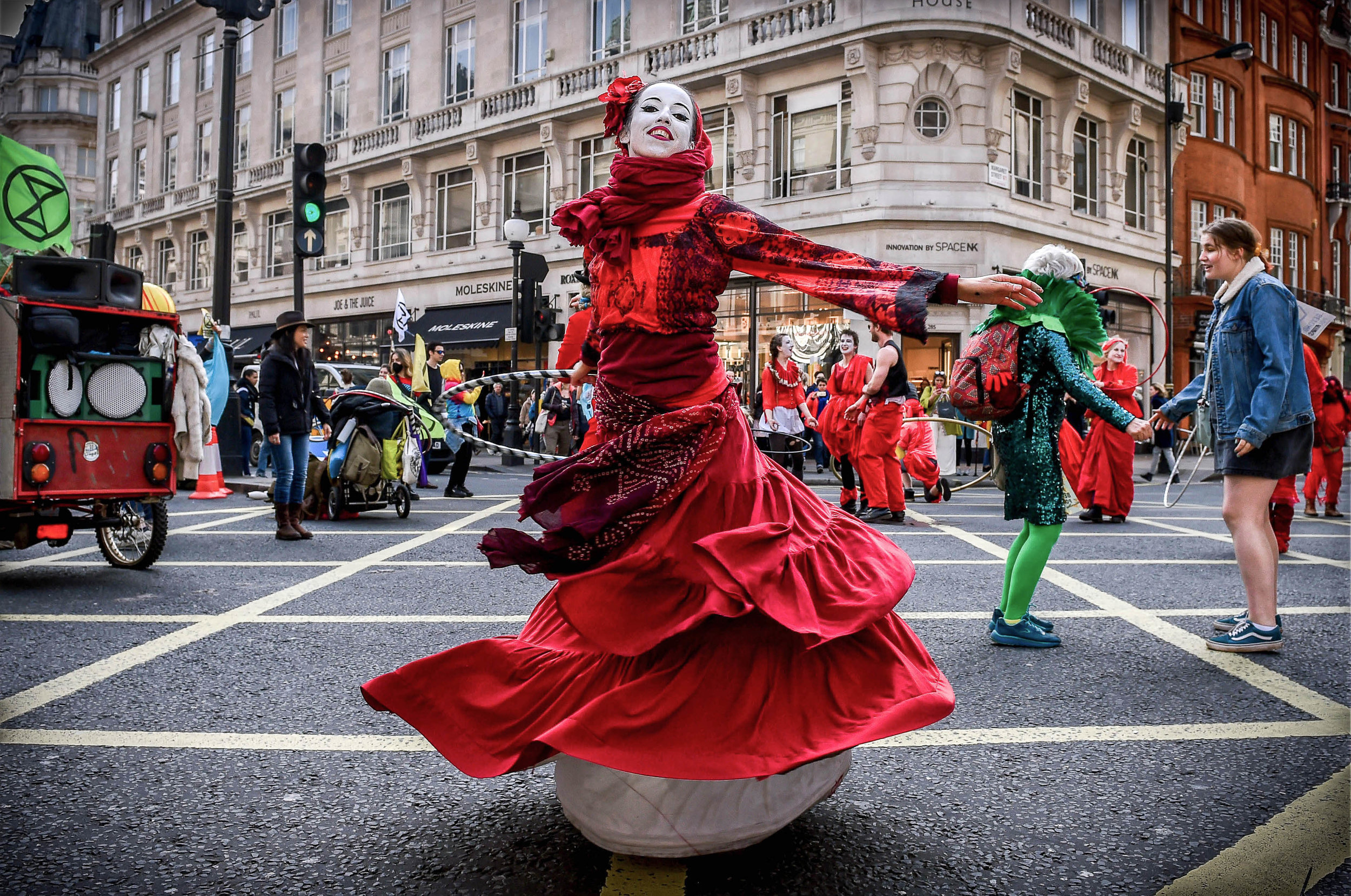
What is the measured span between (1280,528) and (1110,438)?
2662 millimetres

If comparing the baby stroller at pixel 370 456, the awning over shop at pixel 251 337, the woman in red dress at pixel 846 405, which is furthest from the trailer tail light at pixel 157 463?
the awning over shop at pixel 251 337

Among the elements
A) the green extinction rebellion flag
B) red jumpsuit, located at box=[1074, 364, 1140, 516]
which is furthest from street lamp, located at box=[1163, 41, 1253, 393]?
the green extinction rebellion flag

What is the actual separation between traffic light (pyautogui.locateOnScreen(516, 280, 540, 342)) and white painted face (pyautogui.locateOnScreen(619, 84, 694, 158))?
14183 millimetres

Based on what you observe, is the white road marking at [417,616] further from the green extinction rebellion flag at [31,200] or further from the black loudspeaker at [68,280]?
the green extinction rebellion flag at [31,200]

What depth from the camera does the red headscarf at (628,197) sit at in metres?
2.56

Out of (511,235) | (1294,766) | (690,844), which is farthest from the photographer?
→ (511,235)

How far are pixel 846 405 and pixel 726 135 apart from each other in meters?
14.9

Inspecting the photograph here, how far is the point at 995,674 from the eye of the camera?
396 centimetres

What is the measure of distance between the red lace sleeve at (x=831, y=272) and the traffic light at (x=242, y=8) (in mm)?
10105

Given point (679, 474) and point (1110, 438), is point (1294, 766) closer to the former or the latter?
point (679, 474)

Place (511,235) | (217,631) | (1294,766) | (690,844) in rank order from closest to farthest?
1. (690,844)
2. (1294,766)
3. (217,631)
4. (511,235)

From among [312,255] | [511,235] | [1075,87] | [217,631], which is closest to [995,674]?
[217,631]

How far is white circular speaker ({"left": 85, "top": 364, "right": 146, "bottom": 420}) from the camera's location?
637cm

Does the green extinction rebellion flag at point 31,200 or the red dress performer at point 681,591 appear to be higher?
the green extinction rebellion flag at point 31,200
